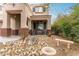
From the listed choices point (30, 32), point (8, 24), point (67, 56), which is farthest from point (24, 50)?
point (67, 56)

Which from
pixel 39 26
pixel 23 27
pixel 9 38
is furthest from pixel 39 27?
pixel 9 38

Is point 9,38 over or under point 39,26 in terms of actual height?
under

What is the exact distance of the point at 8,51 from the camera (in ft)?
9.55

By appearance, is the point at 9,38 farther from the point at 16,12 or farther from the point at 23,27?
the point at 16,12

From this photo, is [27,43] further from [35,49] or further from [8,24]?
[8,24]

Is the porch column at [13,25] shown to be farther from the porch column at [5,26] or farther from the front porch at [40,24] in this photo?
the front porch at [40,24]

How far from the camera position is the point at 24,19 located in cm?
298

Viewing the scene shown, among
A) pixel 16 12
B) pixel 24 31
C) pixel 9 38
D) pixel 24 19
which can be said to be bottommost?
pixel 9 38

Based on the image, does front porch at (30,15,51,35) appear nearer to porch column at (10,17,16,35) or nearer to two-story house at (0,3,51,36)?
two-story house at (0,3,51,36)

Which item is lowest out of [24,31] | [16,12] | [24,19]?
[24,31]

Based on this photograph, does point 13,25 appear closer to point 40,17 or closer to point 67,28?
point 40,17

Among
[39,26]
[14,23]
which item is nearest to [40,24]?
[39,26]

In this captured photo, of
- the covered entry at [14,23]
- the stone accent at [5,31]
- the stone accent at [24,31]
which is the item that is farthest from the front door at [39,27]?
the stone accent at [5,31]

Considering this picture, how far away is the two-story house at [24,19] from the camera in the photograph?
9.59 feet
